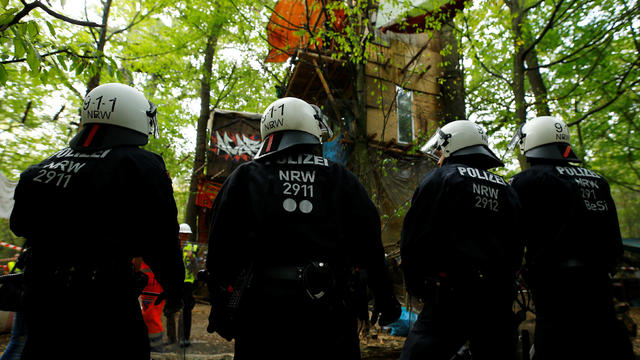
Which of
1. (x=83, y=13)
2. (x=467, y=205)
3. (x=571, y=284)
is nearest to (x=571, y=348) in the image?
(x=571, y=284)

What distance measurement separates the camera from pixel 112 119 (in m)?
2.37

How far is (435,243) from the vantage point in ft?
9.21

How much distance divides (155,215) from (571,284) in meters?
3.38

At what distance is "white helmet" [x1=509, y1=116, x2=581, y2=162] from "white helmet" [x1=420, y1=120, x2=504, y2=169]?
78 cm

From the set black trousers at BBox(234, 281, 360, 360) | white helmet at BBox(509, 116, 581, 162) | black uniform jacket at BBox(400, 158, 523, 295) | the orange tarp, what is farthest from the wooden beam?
black trousers at BBox(234, 281, 360, 360)

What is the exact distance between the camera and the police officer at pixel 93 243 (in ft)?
6.08

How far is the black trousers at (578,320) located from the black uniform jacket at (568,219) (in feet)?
0.50

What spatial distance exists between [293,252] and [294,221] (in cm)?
18

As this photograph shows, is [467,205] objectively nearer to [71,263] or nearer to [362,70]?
[71,263]

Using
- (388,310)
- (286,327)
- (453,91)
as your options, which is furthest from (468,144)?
(453,91)

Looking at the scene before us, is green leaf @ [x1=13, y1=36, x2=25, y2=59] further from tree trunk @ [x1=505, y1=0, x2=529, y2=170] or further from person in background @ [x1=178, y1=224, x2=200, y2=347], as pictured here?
tree trunk @ [x1=505, y1=0, x2=529, y2=170]

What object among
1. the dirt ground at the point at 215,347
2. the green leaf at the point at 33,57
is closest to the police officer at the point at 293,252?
the green leaf at the point at 33,57

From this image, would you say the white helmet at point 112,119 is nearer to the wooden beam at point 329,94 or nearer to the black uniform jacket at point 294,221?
the black uniform jacket at point 294,221

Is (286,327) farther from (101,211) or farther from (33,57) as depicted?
(33,57)
